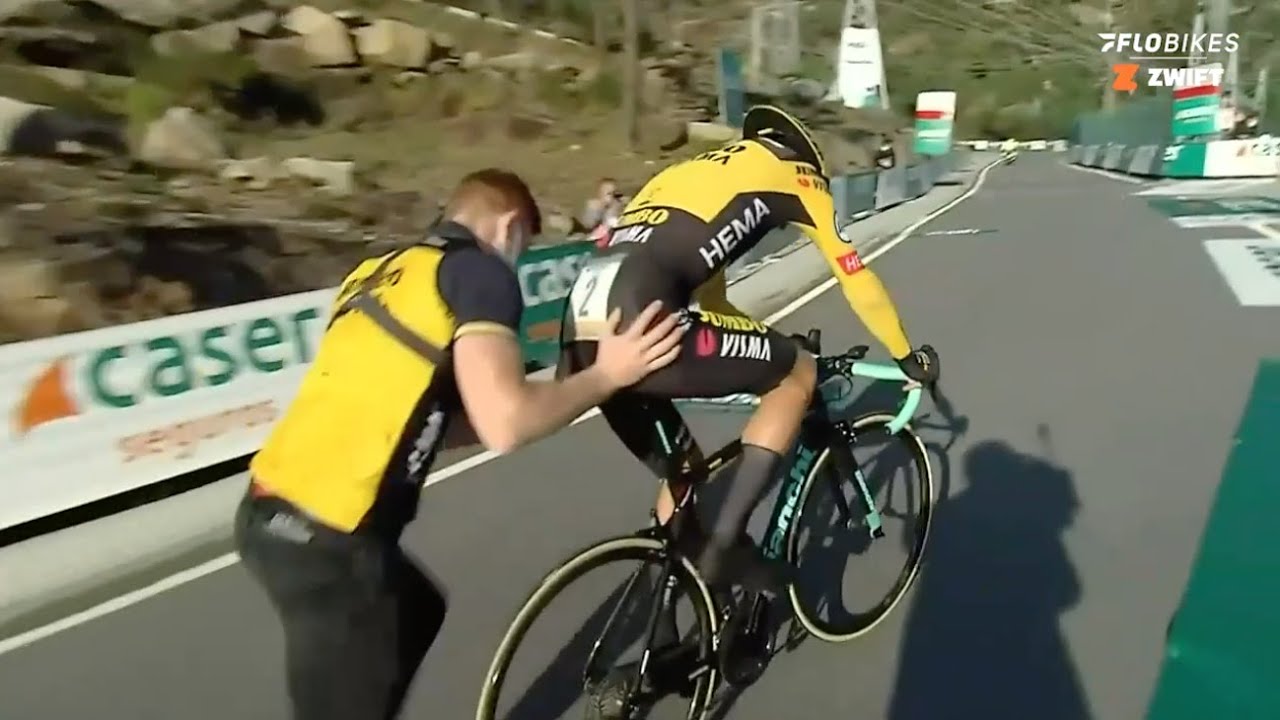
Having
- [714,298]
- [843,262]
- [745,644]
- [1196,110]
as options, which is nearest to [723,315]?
[843,262]

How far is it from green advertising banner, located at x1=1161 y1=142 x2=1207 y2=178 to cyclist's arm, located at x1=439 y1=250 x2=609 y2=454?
44.2 meters

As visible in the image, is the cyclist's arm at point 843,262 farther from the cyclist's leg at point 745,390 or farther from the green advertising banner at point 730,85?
the green advertising banner at point 730,85

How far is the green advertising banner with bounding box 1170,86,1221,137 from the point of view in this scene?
4991cm

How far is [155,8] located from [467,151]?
8.10 m

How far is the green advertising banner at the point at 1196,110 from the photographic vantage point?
1965 inches

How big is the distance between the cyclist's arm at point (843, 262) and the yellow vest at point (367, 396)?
1.90 m

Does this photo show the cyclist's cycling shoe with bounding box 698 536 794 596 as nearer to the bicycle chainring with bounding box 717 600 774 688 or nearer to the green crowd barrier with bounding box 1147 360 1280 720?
the bicycle chainring with bounding box 717 600 774 688

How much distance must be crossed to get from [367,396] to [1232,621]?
188 cm

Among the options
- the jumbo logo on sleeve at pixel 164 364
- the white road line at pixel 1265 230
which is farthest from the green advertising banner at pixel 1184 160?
the jumbo logo on sleeve at pixel 164 364

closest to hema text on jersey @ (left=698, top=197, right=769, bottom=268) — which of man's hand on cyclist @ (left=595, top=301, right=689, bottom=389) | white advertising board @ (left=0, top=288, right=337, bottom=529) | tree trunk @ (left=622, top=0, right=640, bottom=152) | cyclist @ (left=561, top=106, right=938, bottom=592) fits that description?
cyclist @ (left=561, top=106, right=938, bottom=592)

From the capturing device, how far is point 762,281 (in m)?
16.5

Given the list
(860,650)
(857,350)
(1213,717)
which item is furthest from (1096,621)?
(1213,717)

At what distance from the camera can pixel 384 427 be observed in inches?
103

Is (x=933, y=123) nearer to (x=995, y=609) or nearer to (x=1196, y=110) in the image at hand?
(x=1196, y=110)
